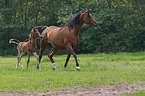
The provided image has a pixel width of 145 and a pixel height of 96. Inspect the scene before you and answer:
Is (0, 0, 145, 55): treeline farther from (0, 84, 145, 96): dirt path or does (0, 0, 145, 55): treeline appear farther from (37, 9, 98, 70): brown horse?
(0, 84, 145, 96): dirt path


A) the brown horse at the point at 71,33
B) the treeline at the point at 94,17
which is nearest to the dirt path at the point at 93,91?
the brown horse at the point at 71,33

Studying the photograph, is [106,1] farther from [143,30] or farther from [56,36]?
[56,36]

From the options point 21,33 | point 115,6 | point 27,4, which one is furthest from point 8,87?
point 27,4

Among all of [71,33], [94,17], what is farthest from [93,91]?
[94,17]

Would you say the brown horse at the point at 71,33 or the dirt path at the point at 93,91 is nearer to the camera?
the dirt path at the point at 93,91

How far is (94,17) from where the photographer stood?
3447cm

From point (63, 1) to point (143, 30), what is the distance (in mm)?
14130

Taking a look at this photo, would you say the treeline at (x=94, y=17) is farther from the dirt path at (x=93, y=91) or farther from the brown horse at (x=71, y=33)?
the dirt path at (x=93, y=91)

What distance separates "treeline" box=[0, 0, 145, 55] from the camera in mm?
32562

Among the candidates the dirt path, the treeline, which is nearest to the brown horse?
the dirt path

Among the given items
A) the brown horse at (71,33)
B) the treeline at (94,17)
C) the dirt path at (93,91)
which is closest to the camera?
the dirt path at (93,91)

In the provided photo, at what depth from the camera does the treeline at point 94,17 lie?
32.6 meters

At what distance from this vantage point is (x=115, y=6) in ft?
115

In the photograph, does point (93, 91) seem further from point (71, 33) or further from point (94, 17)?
point (94, 17)
